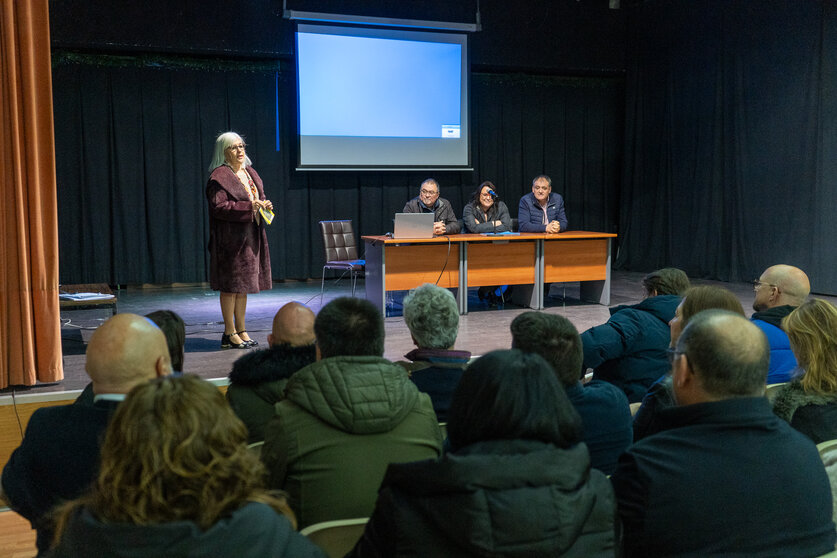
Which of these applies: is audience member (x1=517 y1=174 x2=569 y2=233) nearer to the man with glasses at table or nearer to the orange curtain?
the man with glasses at table

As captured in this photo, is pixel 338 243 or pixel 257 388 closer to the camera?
pixel 257 388

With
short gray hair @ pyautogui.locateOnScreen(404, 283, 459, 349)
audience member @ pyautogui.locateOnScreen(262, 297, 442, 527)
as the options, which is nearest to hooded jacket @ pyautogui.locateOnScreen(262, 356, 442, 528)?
audience member @ pyautogui.locateOnScreen(262, 297, 442, 527)

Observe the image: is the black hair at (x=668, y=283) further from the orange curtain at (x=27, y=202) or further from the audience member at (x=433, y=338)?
the orange curtain at (x=27, y=202)

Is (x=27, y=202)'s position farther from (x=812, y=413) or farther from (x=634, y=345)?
(x=812, y=413)

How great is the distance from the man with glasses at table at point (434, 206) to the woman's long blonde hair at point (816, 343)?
189 inches

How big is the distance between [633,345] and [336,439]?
5.30 ft

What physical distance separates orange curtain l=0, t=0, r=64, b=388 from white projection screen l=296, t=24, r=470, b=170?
14.9ft

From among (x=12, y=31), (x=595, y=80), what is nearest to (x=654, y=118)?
(x=595, y=80)

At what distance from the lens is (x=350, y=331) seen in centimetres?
190

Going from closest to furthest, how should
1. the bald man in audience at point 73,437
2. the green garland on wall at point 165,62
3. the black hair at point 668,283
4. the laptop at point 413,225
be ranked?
the bald man in audience at point 73,437
the black hair at point 668,283
the laptop at point 413,225
the green garland on wall at point 165,62

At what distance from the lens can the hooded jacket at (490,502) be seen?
1145mm

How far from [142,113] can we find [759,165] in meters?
6.96

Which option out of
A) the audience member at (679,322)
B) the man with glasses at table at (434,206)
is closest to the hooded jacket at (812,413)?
the audience member at (679,322)

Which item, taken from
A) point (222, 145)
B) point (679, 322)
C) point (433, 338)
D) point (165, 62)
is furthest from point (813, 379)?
point (165, 62)
